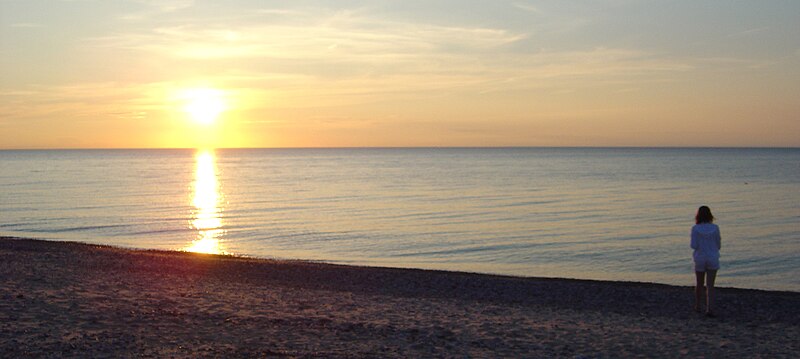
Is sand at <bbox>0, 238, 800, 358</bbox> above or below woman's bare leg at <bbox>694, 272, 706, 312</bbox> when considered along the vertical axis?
below

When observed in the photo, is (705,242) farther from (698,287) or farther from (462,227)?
(462,227)

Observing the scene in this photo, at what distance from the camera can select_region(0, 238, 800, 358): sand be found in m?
11.6

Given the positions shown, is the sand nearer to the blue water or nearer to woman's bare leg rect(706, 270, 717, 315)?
woman's bare leg rect(706, 270, 717, 315)

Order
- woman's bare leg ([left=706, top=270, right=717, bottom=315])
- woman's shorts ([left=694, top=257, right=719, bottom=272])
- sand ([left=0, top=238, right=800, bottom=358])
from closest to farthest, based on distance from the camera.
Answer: sand ([left=0, top=238, right=800, bottom=358])
woman's shorts ([left=694, top=257, right=719, bottom=272])
woman's bare leg ([left=706, top=270, right=717, bottom=315])

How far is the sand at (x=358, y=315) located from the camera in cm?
1162

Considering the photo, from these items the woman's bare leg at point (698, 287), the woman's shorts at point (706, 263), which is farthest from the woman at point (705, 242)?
the woman's bare leg at point (698, 287)

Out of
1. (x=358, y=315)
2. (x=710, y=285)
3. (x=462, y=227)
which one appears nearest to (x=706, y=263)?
(x=710, y=285)

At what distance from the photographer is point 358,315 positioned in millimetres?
14727

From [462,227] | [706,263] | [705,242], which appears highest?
[705,242]

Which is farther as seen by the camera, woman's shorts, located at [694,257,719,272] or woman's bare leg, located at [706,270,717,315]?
woman's bare leg, located at [706,270,717,315]

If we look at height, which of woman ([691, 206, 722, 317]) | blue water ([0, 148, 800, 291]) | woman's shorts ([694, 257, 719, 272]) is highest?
woman ([691, 206, 722, 317])

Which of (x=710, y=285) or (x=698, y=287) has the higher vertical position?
Result: (x=710, y=285)

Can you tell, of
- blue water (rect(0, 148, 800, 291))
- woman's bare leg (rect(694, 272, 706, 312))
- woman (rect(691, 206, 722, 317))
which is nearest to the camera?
woman (rect(691, 206, 722, 317))

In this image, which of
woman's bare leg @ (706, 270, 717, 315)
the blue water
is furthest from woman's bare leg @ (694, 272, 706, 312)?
the blue water
